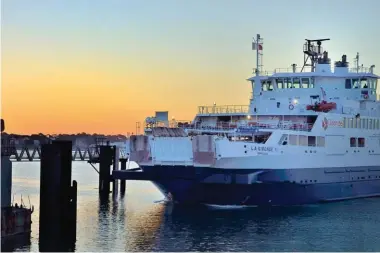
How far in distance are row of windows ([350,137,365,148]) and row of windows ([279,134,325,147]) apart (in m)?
3.80

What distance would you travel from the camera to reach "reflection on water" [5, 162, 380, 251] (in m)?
27.7

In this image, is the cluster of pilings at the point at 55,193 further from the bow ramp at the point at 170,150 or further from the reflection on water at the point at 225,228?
the bow ramp at the point at 170,150

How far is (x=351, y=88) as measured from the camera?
46125mm

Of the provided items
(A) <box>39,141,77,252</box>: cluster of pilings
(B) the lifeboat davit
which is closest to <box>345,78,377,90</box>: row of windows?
(B) the lifeboat davit

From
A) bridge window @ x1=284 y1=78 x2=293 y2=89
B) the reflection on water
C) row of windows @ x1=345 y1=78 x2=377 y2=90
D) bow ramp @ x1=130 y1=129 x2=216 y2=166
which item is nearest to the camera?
the reflection on water

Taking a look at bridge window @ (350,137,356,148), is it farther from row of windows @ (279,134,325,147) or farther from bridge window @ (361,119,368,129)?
row of windows @ (279,134,325,147)

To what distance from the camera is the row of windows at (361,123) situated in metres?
42.8

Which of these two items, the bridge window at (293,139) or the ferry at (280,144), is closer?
the ferry at (280,144)

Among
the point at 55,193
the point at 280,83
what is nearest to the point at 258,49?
the point at 280,83

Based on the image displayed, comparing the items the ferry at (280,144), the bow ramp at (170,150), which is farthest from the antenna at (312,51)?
the bow ramp at (170,150)

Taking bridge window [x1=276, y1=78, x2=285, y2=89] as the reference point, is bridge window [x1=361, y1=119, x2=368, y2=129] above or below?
below

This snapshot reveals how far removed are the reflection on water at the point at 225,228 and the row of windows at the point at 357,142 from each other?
4077 mm

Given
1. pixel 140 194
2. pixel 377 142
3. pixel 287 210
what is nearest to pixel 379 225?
pixel 287 210

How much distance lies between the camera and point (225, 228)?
3161 cm
